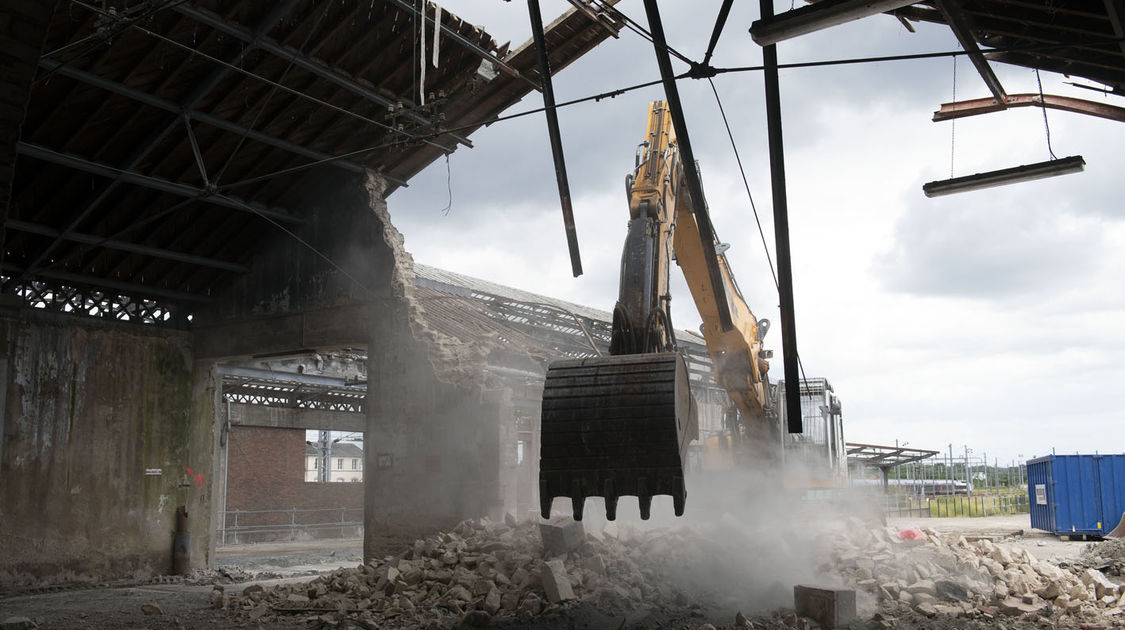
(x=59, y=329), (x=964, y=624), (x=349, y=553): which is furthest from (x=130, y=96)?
(x=349, y=553)

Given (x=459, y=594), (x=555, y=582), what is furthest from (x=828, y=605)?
(x=459, y=594)

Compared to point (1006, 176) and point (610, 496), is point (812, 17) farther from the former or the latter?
point (1006, 176)

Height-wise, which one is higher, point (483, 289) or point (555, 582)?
point (483, 289)

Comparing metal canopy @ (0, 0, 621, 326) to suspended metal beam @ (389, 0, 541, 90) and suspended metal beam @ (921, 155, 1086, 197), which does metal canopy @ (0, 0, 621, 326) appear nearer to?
suspended metal beam @ (389, 0, 541, 90)

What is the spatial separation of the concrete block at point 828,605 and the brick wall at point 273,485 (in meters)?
24.8

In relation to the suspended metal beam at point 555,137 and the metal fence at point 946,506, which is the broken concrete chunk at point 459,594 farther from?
the metal fence at point 946,506

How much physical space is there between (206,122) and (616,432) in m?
9.00

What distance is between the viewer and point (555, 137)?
8070 millimetres

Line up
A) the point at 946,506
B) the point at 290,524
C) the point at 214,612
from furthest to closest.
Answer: the point at 946,506 < the point at 290,524 < the point at 214,612

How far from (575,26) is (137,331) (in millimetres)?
10125

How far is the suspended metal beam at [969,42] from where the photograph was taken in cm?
777

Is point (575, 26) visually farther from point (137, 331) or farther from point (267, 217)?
point (137, 331)

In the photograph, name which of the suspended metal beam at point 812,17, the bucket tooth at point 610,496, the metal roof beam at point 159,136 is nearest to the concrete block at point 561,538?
the bucket tooth at point 610,496

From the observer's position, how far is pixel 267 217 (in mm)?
15750
